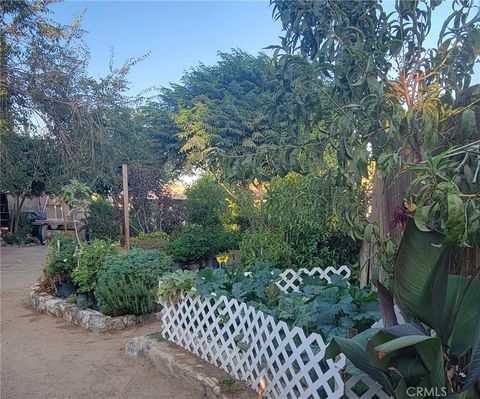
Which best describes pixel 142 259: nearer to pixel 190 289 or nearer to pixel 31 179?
pixel 190 289

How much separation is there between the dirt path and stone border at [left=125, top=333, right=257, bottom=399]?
7 centimetres

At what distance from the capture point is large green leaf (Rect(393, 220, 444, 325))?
1.54m

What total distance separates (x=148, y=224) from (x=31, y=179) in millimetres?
5589

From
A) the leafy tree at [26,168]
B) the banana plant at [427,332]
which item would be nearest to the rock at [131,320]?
the banana plant at [427,332]

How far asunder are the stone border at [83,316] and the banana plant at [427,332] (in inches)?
141

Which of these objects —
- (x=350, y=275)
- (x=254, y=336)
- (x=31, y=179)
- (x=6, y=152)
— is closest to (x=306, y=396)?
(x=254, y=336)

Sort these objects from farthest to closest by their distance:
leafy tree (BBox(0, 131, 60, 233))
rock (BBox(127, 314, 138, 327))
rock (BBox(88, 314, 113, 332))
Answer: leafy tree (BBox(0, 131, 60, 233)) → rock (BBox(127, 314, 138, 327)) → rock (BBox(88, 314, 113, 332))

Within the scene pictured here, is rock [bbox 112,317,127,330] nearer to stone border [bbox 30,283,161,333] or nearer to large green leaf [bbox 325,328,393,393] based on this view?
stone border [bbox 30,283,161,333]

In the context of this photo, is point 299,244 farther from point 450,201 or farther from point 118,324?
point 450,201

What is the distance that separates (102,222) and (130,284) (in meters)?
6.96

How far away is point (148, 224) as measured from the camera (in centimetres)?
1009

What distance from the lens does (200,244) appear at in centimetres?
761

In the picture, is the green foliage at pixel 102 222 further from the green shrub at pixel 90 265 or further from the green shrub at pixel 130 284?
the green shrub at pixel 130 284

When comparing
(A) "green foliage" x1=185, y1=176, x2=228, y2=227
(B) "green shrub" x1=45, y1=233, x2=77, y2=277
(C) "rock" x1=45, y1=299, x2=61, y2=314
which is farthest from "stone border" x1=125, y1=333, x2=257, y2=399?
(A) "green foliage" x1=185, y1=176, x2=228, y2=227
